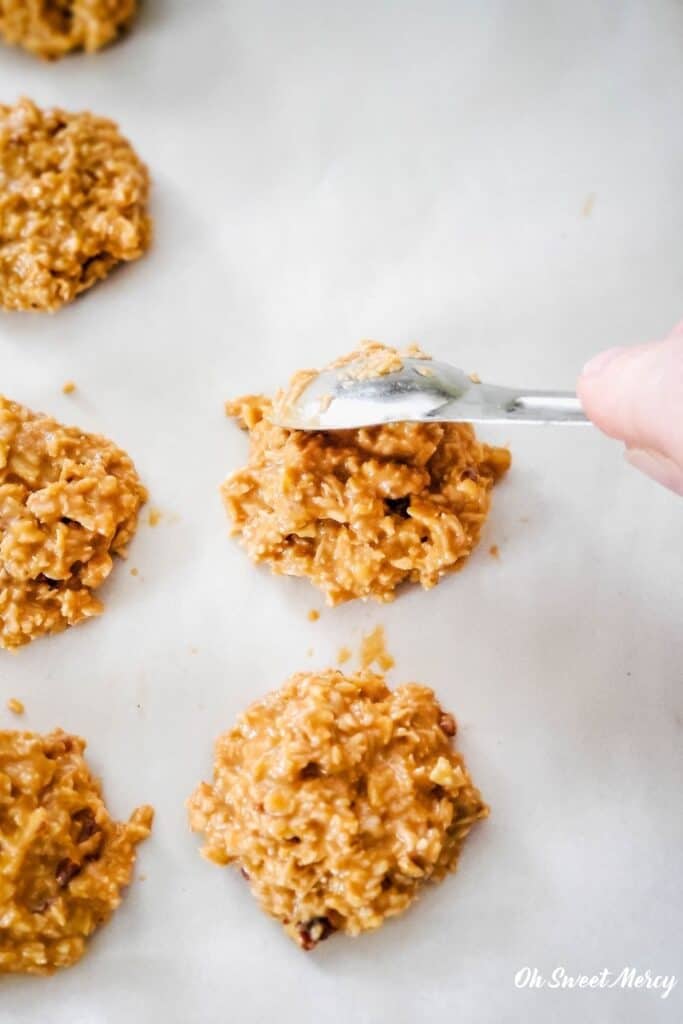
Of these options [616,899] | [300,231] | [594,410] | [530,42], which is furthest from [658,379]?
[530,42]

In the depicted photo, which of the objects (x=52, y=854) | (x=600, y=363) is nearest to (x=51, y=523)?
(x=52, y=854)

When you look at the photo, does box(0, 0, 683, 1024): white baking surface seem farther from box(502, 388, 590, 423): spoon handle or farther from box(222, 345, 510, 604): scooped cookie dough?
box(502, 388, 590, 423): spoon handle

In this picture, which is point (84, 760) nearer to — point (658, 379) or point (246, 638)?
point (246, 638)

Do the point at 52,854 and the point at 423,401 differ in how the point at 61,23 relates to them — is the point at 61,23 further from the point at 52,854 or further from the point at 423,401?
the point at 52,854

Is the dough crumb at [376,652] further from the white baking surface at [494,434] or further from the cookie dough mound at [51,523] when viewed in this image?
the cookie dough mound at [51,523]

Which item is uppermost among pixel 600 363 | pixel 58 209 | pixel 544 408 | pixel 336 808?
pixel 600 363

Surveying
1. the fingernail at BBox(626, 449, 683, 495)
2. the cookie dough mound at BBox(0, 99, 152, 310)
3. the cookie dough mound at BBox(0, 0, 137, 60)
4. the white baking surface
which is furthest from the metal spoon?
the cookie dough mound at BBox(0, 0, 137, 60)
